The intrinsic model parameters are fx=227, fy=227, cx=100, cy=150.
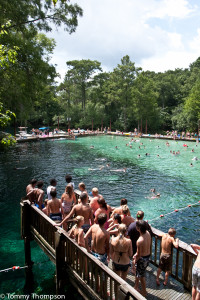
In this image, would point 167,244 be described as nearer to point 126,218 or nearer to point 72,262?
point 126,218

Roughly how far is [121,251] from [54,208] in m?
3.60

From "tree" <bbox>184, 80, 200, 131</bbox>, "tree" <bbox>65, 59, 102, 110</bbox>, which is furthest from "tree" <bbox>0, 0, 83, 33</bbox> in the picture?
"tree" <bbox>65, 59, 102, 110</bbox>

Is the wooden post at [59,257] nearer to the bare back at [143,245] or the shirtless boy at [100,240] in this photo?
the shirtless boy at [100,240]

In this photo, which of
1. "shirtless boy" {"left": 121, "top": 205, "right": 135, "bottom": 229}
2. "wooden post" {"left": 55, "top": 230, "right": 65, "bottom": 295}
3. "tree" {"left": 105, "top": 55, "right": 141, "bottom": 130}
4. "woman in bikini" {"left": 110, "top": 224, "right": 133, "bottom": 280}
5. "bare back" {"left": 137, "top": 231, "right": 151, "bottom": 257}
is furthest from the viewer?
"tree" {"left": 105, "top": 55, "right": 141, "bottom": 130}

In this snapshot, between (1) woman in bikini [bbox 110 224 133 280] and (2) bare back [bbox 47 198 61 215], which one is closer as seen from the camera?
(1) woman in bikini [bbox 110 224 133 280]

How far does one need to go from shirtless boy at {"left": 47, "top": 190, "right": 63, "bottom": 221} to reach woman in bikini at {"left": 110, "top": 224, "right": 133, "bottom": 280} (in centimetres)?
325

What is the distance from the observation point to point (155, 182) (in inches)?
766

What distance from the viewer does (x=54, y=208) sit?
25.6 ft

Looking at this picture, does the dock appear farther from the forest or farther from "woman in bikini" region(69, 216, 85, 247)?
the forest

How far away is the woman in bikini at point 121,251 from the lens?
480 centimetres

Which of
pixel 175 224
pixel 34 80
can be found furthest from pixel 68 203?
pixel 34 80

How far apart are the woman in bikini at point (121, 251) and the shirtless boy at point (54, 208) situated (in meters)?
3.25

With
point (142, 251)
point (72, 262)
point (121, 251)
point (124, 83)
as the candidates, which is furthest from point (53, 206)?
point (124, 83)

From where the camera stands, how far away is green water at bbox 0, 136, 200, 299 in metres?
8.60
